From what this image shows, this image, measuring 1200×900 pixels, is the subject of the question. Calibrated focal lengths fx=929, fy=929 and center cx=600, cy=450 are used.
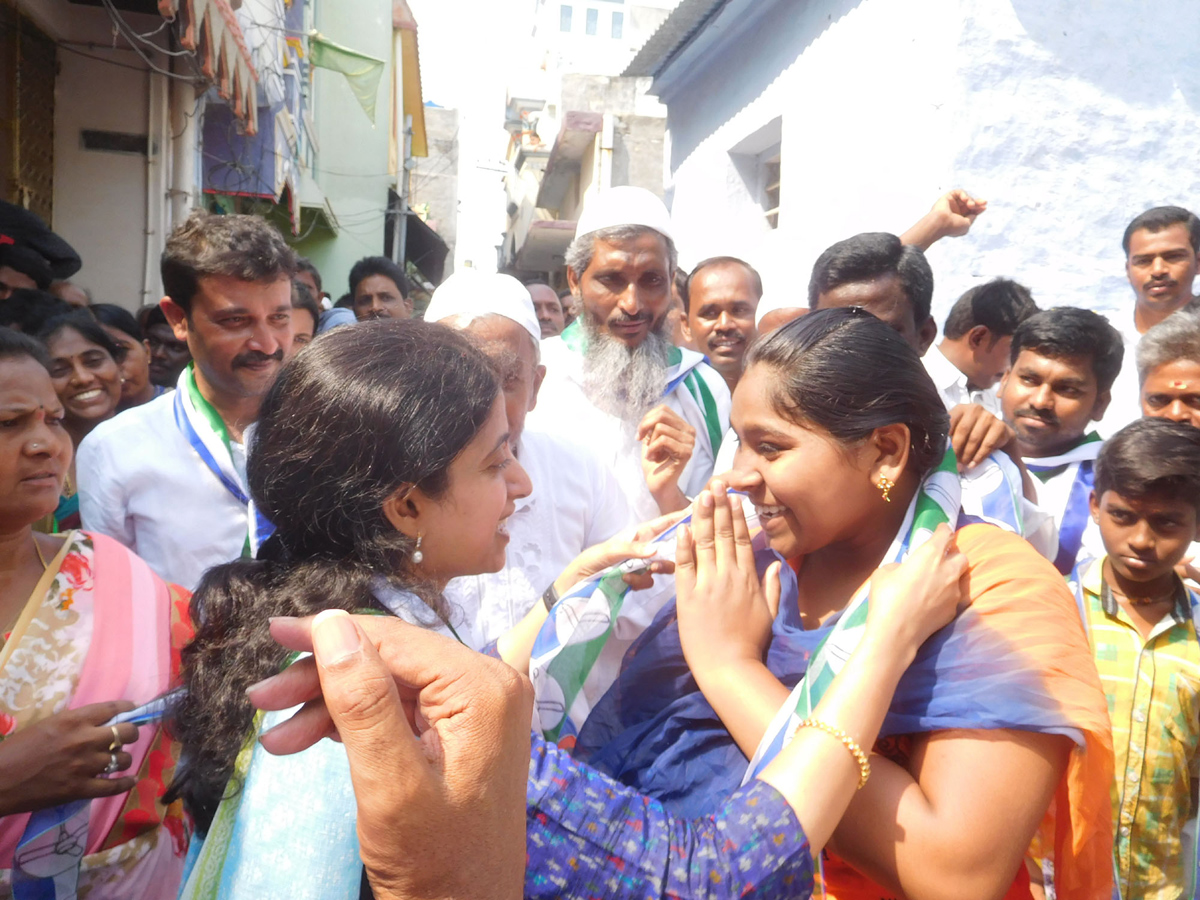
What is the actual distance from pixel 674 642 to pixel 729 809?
56 cm

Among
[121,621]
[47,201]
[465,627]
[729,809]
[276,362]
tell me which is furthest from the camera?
[47,201]

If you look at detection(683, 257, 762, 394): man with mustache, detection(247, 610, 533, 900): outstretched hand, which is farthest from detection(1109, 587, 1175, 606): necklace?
detection(247, 610, 533, 900): outstretched hand

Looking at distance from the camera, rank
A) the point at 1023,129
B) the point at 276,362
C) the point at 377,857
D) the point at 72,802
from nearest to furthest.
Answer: the point at 377,857 → the point at 72,802 → the point at 276,362 → the point at 1023,129

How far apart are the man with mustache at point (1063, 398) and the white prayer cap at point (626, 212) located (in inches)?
55.9

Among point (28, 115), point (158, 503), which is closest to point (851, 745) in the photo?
point (158, 503)

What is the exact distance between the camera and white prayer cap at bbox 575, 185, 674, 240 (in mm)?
3627

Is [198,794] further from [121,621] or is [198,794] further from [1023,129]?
[1023,129]

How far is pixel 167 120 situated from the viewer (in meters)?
6.84

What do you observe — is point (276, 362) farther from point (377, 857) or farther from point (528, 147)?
point (528, 147)

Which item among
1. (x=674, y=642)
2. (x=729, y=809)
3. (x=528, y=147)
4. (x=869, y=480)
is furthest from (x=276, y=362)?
(x=528, y=147)

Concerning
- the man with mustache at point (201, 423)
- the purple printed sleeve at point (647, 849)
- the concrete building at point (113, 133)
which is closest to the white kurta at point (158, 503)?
the man with mustache at point (201, 423)

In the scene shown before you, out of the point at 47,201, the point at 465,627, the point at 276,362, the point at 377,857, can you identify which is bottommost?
the point at 465,627

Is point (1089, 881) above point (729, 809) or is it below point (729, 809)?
below

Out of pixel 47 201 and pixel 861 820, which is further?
pixel 47 201
